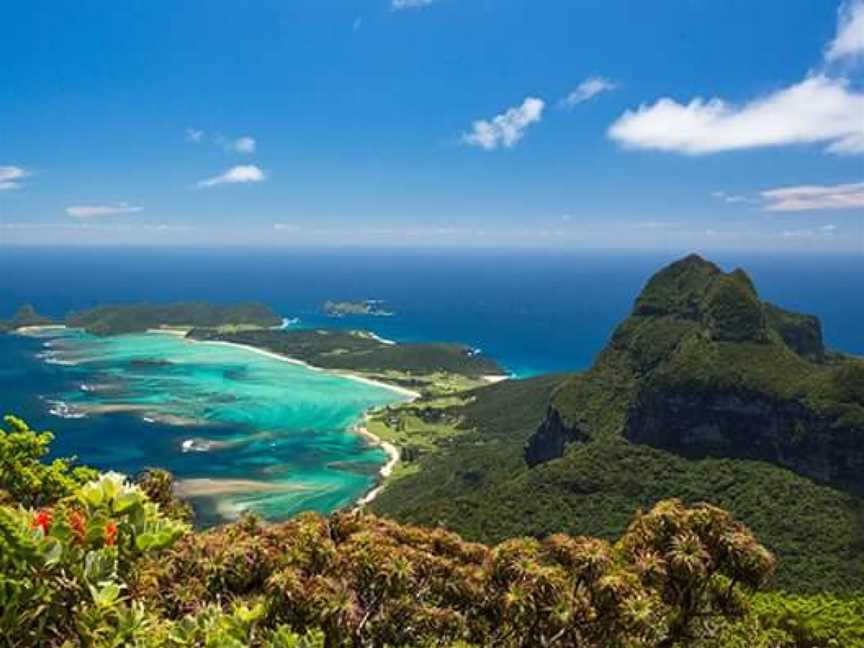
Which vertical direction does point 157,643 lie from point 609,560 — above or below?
above

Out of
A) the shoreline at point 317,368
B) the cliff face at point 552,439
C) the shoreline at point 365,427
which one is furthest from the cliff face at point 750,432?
the shoreline at point 317,368

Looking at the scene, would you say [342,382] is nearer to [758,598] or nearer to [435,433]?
[435,433]

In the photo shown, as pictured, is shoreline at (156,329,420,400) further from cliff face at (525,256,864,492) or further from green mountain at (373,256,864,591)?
cliff face at (525,256,864,492)

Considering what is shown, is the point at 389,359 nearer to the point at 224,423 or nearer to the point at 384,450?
the point at 224,423

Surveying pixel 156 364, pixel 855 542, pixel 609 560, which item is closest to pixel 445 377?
pixel 156 364

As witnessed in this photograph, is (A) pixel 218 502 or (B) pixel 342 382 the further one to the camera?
(B) pixel 342 382

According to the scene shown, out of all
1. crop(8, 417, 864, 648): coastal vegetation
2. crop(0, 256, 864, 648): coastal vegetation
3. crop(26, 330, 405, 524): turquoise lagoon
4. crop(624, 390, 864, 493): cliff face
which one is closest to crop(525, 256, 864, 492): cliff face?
crop(624, 390, 864, 493): cliff face
